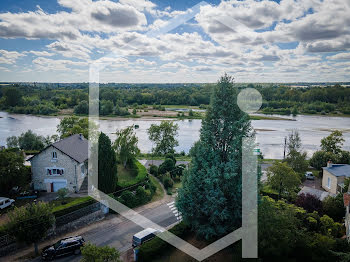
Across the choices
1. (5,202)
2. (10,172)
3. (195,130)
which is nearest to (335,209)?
(5,202)

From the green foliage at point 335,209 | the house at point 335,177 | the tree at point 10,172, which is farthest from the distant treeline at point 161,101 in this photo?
the green foliage at point 335,209

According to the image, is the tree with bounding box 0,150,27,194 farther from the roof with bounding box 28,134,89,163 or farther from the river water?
the river water

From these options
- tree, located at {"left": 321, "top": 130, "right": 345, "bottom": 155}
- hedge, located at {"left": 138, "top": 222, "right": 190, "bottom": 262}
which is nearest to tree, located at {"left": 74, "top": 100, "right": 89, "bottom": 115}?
tree, located at {"left": 321, "top": 130, "right": 345, "bottom": 155}

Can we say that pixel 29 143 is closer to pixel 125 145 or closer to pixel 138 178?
pixel 125 145

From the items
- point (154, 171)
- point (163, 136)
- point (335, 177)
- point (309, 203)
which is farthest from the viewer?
point (163, 136)

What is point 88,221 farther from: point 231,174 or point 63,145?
point 231,174

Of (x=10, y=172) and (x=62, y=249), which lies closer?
(x=62, y=249)
